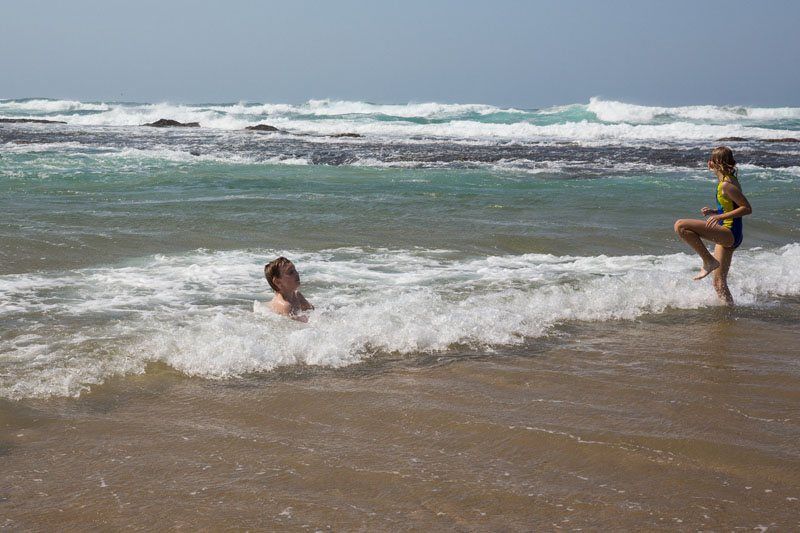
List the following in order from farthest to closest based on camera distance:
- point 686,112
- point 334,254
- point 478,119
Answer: point 686,112 < point 478,119 < point 334,254

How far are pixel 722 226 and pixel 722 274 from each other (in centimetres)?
46

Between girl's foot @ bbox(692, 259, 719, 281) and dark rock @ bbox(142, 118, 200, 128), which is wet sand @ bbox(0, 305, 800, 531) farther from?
dark rock @ bbox(142, 118, 200, 128)

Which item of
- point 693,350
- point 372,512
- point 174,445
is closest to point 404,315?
point 693,350

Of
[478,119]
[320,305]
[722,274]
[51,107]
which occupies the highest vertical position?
[51,107]

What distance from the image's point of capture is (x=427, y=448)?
3.72 metres

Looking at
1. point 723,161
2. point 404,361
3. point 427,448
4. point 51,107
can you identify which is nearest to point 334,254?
point 404,361

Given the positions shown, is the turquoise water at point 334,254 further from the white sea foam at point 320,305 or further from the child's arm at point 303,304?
the child's arm at point 303,304

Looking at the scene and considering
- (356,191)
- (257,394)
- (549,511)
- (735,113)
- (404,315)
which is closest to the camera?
(549,511)

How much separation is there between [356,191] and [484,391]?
34.9ft

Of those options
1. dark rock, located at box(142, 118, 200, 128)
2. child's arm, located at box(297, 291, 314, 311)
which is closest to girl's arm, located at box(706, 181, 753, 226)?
child's arm, located at box(297, 291, 314, 311)

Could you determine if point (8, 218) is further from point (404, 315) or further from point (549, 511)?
point (549, 511)

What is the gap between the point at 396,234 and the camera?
10461 millimetres

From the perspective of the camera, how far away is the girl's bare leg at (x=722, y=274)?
22.9 feet

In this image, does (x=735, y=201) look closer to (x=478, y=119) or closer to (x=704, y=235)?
(x=704, y=235)
